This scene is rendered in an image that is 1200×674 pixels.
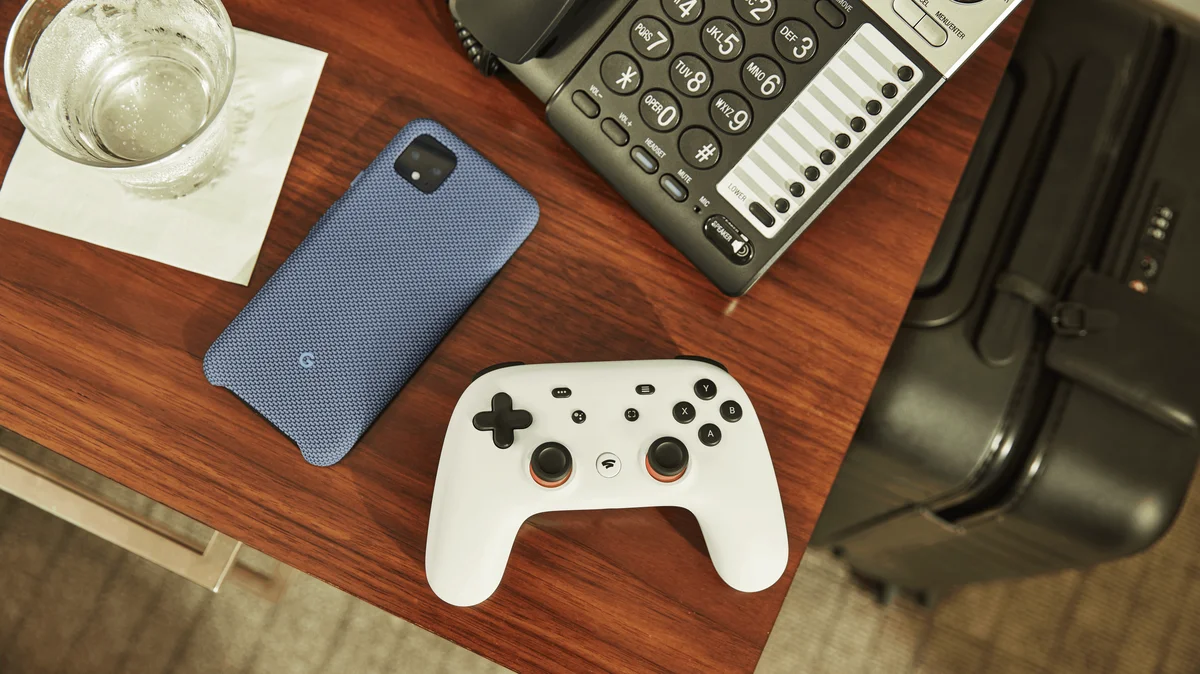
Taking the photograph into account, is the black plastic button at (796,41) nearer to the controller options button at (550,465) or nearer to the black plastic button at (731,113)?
the black plastic button at (731,113)

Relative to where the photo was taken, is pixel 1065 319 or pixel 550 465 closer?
pixel 550 465

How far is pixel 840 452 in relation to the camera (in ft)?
1.61

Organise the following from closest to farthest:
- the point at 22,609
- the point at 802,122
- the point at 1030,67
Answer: the point at 802,122, the point at 1030,67, the point at 22,609

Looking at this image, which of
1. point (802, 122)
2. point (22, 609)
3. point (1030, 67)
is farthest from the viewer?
point (22, 609)

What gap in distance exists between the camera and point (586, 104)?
485 millimetres

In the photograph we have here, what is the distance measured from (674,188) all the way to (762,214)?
6cm

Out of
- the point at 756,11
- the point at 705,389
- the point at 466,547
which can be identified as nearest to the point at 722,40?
the point at 756,11

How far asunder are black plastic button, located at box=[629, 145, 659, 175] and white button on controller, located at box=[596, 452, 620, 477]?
0.18 m

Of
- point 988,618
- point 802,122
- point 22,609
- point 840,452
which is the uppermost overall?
point 802,122

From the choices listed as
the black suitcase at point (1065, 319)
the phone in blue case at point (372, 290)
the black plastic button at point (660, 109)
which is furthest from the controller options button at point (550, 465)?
the black suitcase at point (1065, 319)

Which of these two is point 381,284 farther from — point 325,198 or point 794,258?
point 794,258

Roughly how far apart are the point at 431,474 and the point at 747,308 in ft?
0.75

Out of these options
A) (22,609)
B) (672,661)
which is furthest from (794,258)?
(22,609)

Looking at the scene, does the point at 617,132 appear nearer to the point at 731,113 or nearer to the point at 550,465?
the point at 731,113
